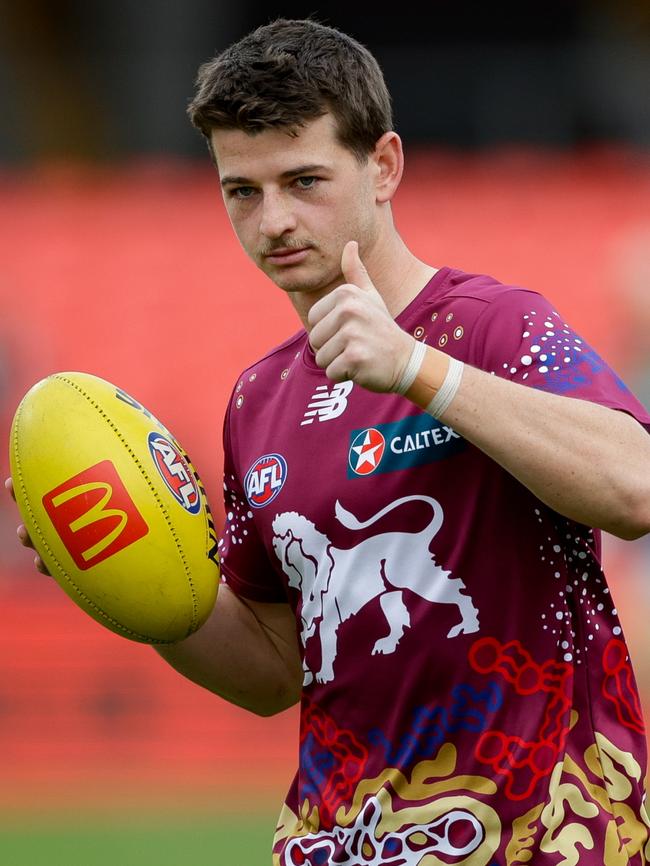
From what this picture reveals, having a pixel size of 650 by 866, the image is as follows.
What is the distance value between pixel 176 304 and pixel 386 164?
8.92 meters

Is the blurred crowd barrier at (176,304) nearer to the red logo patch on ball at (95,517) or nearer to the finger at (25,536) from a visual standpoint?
the finger at (25,536)

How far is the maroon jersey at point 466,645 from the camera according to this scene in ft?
8.45

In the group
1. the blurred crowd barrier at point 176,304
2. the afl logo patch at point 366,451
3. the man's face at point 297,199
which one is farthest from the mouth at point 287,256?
the blurred crowd barrier at point 176,304

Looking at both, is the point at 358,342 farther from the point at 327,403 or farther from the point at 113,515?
the point at 113,515

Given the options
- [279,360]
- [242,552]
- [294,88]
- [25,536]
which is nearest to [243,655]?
[242,552]

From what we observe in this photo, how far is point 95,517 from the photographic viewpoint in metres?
2.88

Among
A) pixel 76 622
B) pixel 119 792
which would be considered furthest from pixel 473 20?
pixel 119 792

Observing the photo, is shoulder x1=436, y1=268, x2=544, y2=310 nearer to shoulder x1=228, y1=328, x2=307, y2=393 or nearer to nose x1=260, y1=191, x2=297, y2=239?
nose x1=260, y1=191, x2=297, y2=239

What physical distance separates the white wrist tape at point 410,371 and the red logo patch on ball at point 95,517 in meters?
0.76

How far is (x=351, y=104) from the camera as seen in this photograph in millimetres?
2842

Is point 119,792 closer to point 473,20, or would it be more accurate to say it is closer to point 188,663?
point 188,663

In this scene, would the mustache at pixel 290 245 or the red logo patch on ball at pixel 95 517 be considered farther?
the red logo patch on ball at pixel 95 517

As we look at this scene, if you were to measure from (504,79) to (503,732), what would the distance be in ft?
33.4

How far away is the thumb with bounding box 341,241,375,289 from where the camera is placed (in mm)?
2555
